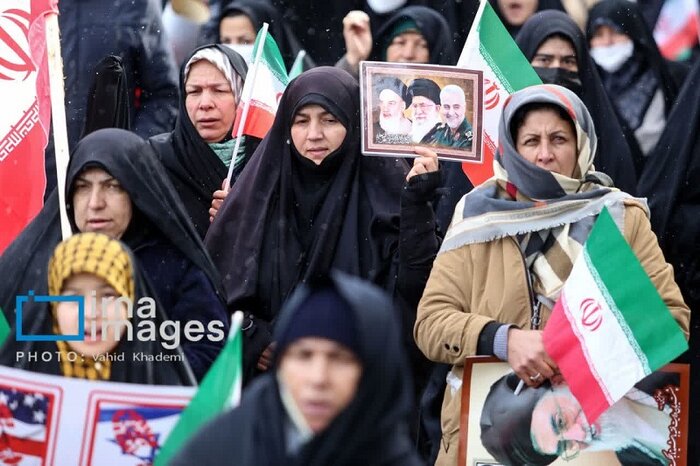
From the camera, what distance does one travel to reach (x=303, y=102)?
20.0 feet

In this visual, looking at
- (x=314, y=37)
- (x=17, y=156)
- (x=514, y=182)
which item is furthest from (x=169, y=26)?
(x=514, y=182)

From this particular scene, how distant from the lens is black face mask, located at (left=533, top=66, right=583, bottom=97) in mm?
7402

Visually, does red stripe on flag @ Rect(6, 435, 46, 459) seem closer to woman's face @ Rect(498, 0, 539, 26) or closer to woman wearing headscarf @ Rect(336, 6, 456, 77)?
woman wearing headscarf @ Rect(336, 6, 456, 77)

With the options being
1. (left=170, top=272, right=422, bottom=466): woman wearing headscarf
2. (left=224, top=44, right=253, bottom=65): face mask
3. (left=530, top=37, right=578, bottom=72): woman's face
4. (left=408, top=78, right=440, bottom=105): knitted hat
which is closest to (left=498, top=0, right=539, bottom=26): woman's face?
(left=530, top=37, right=578, bottom=72): woman's face

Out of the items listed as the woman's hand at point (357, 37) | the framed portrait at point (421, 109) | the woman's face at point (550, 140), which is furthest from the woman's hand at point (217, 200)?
the woman's hand at point (357, 37)

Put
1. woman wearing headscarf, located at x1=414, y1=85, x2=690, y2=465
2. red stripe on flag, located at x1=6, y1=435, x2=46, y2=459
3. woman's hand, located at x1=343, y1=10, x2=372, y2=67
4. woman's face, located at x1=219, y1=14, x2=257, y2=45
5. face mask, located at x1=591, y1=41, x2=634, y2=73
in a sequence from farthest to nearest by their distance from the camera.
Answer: woman's face, located at x1=219, y1=14, x2=257, y2=45 → woman's hand, located at x1=343, y1=10, x2=372, y2=67 → face mask, located at x1=591, y1=41, x2=634, y2=73 → woman wearing headscarf, located at x1=414, y1=85, x2=690, y2=465 → red stripe on flag, located at x1=6, y1=435, x2=46, y2=459

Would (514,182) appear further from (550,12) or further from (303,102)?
(550,12)

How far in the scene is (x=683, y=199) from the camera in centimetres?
686

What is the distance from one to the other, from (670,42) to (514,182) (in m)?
3.12

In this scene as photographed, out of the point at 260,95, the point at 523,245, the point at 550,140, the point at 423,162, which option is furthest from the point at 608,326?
the point at 260,95

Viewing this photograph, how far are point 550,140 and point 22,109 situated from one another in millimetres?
2484

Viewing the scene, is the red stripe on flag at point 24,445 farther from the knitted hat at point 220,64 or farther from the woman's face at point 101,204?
the knitted hat at point 220,64

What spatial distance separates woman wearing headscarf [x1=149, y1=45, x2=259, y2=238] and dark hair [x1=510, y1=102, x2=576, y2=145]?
150 centimetres

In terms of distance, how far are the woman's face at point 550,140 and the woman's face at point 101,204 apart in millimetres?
1239
